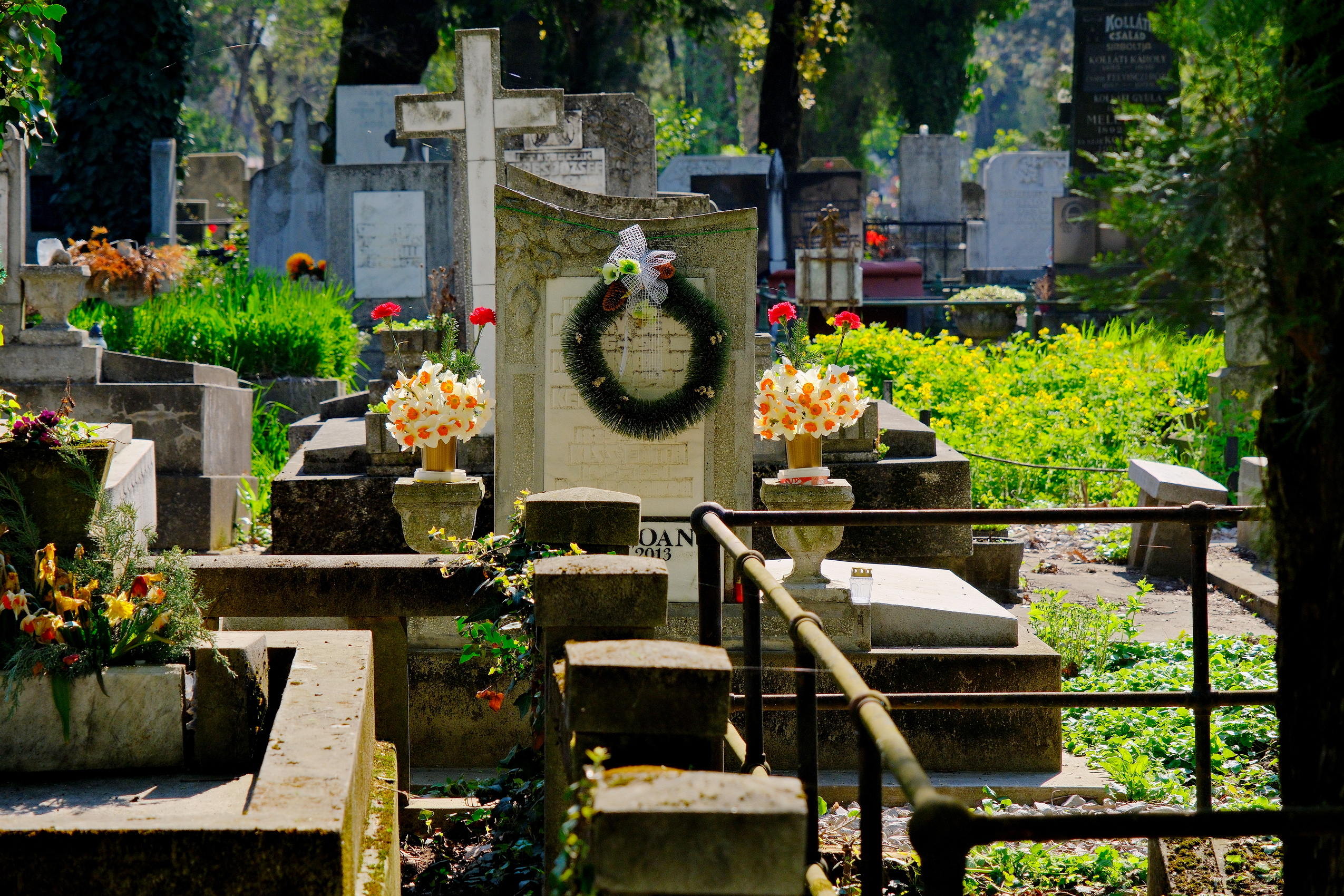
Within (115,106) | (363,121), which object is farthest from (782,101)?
(115,106)

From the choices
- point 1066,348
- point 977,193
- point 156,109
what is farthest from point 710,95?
point 1066,348

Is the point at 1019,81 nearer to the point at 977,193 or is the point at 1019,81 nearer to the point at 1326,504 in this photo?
the point at 977,193

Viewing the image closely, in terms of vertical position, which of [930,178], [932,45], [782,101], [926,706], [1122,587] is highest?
[932,45]

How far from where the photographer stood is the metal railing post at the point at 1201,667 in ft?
10.8

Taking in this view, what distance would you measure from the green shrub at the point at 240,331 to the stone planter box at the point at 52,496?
756 cm

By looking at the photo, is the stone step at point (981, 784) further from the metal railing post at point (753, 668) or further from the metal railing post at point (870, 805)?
the metal railing post at point (870, 805)

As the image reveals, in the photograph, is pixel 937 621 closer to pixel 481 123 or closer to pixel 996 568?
pixel 996 568

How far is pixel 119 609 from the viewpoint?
3.13 metres

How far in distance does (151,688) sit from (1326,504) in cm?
267

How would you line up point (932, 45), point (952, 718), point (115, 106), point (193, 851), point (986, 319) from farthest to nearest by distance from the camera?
point (932, 45) < point (115, 106) < point (986, 319) < point (952, 718) < point (193, 851)

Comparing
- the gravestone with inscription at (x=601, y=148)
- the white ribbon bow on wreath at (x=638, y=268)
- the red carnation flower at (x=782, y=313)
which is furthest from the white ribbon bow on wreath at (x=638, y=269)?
the gravestone with inscription at (x=601, y=148)

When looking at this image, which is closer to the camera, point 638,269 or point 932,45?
point 638,269

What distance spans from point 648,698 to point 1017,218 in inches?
966

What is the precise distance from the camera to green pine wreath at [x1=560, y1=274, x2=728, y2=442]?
5.47m
